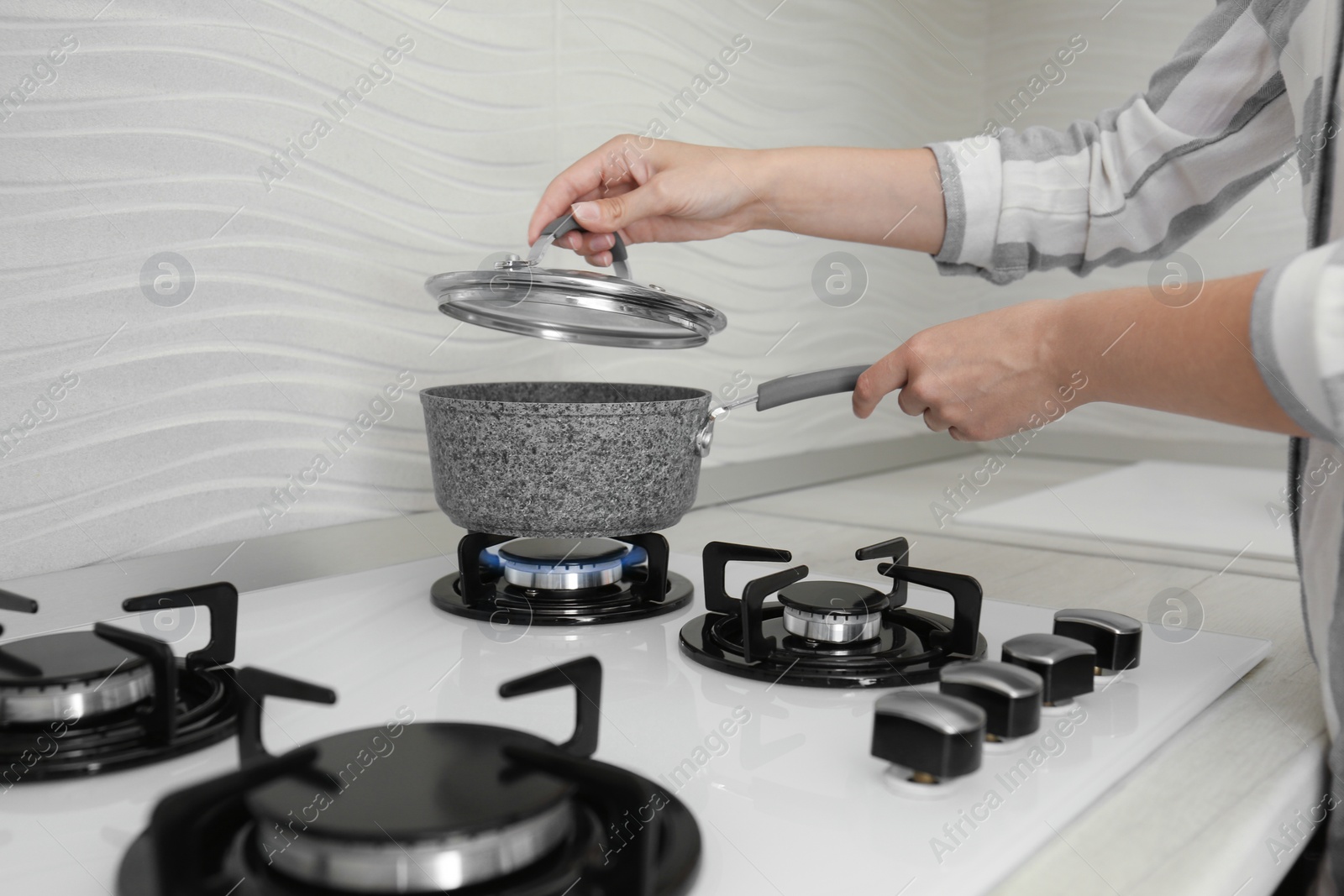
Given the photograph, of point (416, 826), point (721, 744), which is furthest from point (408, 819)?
point (721, 744)

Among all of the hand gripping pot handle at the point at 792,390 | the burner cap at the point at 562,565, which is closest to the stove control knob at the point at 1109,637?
Result: the hand gripping pot handle at the point at 792,390

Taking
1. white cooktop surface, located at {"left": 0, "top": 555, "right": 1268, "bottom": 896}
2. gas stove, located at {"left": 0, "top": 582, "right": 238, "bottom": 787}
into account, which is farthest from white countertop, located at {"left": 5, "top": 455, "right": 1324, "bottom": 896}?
gas stove, located at {"left": 0, "top": 582, "right": 238, "bottom": 787}

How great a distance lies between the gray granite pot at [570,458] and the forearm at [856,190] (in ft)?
0.67

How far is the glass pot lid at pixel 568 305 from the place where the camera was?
0.68m

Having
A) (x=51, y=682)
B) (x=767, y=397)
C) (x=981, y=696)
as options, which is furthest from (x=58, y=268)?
(x=981, y=696)

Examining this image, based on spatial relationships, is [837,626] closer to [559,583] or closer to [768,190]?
[559,583]

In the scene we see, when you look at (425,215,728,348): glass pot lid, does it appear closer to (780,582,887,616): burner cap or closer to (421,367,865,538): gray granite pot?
(421,367,865,538): gray granite pot

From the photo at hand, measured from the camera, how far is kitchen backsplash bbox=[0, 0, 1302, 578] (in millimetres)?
699

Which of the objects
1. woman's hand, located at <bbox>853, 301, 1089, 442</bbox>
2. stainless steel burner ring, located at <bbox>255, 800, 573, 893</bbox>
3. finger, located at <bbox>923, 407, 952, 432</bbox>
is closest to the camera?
stainless steel burner ring, located at <bbox>255, 800, 573, 893</bbox>

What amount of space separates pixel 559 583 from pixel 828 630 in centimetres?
22

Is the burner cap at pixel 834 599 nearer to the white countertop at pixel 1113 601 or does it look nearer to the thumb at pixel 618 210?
the white countertop at pixel 1113 601

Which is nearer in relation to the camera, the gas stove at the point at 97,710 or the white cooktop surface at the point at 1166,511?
the gas stove at the point at 97,710

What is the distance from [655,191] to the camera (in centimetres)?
84

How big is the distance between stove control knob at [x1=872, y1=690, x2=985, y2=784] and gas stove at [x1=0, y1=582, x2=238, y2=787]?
0.31 metres
